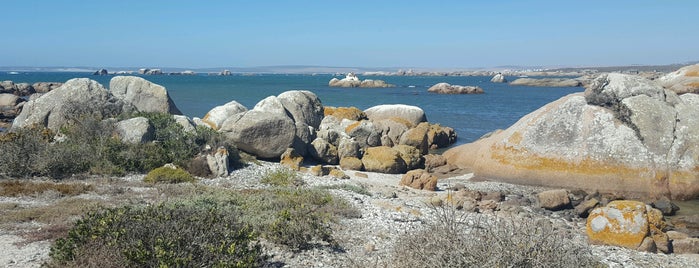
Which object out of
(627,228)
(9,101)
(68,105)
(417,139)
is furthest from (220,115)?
(9,101)

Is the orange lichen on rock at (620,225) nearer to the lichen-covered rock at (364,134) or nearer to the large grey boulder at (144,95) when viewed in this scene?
the lichen-covered rock at (364,134)

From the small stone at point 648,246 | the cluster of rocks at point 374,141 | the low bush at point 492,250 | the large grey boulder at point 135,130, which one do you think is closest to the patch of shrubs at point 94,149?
the large grey boulder at point 135,130

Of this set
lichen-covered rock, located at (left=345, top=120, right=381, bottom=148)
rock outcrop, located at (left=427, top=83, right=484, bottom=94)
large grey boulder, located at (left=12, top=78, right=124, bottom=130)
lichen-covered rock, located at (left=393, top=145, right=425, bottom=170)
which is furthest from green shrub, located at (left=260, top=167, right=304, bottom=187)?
rock outcrop, located at (left=427, top=83, right=484, bottom=94)

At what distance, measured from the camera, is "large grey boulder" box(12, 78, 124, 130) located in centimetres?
2184

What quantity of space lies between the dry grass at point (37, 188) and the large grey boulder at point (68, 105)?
7.56 m

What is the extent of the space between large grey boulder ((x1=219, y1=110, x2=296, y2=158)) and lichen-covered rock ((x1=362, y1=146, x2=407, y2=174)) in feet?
10.2

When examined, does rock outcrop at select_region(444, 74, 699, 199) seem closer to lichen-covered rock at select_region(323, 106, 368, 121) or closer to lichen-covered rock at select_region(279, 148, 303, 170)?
lichen-covered rock at select_region(279, 148, 303, 170)

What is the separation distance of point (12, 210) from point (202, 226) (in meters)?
6.00

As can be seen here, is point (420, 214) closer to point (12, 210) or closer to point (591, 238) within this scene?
point (591, 238)

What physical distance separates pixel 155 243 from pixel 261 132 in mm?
13480

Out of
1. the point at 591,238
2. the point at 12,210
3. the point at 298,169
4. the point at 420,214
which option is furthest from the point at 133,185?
the point at 591,238

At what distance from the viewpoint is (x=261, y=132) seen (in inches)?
830

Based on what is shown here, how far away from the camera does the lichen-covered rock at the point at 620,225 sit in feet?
38.5

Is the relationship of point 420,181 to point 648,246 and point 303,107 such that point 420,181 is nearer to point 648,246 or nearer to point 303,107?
point 648,246
